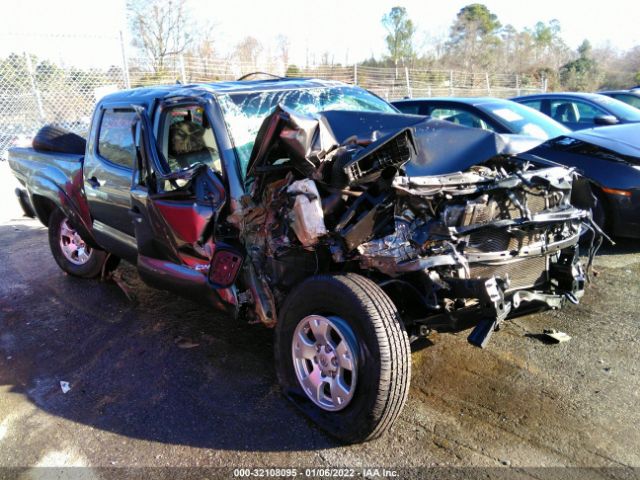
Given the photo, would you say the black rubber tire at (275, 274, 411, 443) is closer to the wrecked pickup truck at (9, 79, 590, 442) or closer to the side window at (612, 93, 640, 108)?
the wrecked pickup truck at (9, 79, 590, 442)

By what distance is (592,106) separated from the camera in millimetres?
8078

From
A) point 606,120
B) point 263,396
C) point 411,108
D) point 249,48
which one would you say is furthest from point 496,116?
point 249,48

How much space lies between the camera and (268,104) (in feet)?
12.7

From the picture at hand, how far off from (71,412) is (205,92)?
2331mm

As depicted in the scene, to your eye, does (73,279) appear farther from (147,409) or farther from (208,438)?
(208,438)

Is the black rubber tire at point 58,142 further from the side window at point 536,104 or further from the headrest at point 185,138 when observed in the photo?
the side window at point 536,104

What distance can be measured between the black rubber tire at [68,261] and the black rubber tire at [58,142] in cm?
66

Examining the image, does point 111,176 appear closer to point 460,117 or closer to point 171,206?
point 171,206

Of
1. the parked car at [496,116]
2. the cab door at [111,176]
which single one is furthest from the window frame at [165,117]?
the parked car at [496,116]

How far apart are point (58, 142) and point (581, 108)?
761 cm

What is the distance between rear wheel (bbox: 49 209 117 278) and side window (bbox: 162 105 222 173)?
6.15 ft

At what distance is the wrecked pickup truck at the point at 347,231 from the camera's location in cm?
272

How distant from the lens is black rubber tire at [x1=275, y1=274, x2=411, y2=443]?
2.56 meters

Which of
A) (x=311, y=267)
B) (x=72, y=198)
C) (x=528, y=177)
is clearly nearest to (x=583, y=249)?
(x=528, y=177)
